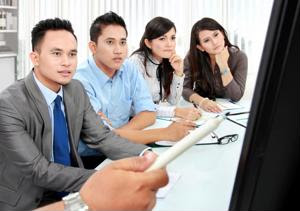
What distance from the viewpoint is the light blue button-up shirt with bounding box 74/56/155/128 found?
1.89 meters

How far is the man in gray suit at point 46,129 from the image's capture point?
1223mm

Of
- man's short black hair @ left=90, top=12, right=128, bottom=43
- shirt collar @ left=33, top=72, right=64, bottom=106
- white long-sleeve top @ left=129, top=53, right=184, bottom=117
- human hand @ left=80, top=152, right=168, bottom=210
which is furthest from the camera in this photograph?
white long-sleeve top @ left=129, top=53, right=184, bottom=117

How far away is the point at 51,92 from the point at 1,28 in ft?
12.0

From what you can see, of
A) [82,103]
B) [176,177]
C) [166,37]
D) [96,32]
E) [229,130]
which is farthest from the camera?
[166,37]

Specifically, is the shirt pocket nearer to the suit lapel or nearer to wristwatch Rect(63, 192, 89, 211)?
the suit lapel

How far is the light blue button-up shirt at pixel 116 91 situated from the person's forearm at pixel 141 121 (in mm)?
61

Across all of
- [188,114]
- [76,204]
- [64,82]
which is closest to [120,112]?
[188,114]

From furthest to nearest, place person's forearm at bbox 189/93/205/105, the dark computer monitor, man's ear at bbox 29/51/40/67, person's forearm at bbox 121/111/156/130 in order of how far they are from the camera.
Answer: person's forearm at bbox 189/93/205/105
person's forearm at bbox 121/111/156/130
man's ear at bbox 29/51/40/67
the dark computer monitor

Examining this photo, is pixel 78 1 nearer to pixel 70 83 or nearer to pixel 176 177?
pixel 70 83

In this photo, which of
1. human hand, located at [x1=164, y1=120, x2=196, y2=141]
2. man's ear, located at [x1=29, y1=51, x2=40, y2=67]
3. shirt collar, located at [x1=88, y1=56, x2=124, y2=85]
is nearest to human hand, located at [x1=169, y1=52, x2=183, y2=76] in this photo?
shirt collar, located at [x1=88, y1=56, x2=124, y2=85]

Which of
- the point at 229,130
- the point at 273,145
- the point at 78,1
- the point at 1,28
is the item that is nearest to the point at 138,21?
the point at 78,1

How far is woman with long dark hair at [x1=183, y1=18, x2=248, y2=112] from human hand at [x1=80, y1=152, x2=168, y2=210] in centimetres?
194

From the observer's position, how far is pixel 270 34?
0.37m

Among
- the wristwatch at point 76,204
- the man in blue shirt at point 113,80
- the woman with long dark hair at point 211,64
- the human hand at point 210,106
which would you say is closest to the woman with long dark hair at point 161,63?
the woman with long dark hair at point 211,64
